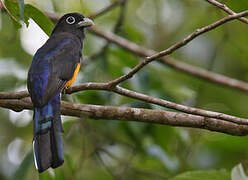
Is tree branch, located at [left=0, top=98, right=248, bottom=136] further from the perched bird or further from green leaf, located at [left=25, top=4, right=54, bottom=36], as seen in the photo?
green leaf, located at [left=25, top=4, right=54, bottom=36]

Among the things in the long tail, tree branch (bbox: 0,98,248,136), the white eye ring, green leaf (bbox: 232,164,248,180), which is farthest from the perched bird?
green leaf (bbox: 232,164,248,180)

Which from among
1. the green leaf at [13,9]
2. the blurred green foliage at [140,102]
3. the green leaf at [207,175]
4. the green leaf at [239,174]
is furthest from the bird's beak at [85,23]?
the green leaf at [239,174]

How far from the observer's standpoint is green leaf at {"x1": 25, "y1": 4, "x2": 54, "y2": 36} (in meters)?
3.96

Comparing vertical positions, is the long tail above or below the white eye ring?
below

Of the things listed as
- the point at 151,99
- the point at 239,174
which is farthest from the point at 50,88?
the point at 239,174

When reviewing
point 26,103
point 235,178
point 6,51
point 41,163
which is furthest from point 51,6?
point 235,178

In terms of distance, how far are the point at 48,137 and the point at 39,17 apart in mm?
945

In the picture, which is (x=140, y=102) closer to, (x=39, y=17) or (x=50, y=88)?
(x=50, y=88)

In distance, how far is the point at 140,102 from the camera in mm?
5215

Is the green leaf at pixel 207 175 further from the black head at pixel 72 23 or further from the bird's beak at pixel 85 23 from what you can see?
the black head at pixel 72 23

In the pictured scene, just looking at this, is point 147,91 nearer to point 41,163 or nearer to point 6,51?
point 41,163

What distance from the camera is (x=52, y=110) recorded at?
4391mm

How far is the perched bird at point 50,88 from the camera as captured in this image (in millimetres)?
4129

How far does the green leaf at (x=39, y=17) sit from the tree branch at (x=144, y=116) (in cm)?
71
